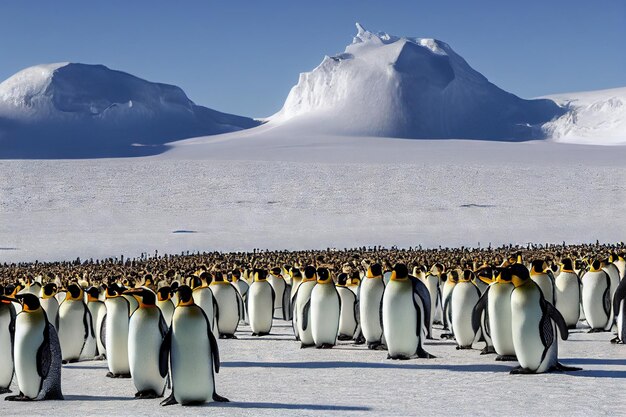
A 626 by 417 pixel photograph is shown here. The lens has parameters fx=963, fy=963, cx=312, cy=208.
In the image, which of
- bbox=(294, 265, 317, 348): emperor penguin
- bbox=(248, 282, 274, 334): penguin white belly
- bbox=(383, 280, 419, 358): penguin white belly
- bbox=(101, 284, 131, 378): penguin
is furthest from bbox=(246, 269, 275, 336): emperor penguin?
bbox=(101, 284, 131, 378): penguin

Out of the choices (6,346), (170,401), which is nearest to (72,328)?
(6,346)

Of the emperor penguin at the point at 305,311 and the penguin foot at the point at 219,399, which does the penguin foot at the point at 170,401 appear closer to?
the penguin foot at the point at 219,399

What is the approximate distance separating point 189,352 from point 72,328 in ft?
9.21

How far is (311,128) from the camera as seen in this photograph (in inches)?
A: 4267

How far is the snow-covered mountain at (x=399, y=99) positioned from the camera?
114812 millimetres

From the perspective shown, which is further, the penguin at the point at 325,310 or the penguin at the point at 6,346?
the penguin at the point at 325,310

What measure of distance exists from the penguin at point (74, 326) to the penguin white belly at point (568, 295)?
16.8ft

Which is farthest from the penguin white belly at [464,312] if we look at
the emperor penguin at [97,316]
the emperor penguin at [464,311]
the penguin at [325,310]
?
the emperor penguin at [97,316]

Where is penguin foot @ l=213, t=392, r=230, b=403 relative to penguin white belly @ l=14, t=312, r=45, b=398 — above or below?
below

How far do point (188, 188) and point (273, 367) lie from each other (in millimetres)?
42521

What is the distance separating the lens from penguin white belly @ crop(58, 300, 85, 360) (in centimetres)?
870

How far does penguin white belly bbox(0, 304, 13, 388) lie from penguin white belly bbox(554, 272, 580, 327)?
19.7 feet

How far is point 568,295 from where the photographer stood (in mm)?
10711

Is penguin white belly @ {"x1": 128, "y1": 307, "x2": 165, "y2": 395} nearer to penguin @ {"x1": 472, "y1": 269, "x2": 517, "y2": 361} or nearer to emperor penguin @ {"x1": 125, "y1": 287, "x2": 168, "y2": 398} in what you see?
emperor penguin @ {"x1": 125, "y1": 287, "x2": 168, "y2": 398}
